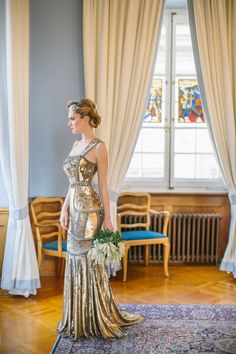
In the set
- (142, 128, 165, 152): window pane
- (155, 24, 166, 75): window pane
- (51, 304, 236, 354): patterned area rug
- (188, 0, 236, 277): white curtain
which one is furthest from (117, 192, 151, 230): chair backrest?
(155, 24, 166, 75): window pane

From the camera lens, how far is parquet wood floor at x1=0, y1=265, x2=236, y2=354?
10.8ft

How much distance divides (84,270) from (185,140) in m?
2.74

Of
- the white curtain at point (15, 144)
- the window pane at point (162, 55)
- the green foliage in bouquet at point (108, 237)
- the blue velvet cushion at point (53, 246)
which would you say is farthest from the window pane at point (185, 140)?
the green foliage in bouquet at point (108, 237)

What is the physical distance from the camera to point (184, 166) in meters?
5.58

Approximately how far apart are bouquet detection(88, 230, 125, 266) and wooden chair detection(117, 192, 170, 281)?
4.83ft

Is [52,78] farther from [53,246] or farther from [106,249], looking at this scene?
[106,249]

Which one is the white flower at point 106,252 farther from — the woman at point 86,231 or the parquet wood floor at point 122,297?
the parquet wood floor at point 122,297

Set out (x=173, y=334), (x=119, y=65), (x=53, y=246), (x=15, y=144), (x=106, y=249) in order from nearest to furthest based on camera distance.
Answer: (x=106, y=249) → (x=173, y=334) → (x=15, y=144) → (x=53, y=246) → (x=119, y=65)

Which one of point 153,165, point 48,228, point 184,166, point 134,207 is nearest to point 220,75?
point 184,166

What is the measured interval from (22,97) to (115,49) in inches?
43.4

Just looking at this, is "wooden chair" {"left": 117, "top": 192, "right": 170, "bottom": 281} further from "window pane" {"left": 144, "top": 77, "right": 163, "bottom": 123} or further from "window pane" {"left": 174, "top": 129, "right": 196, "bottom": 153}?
"window pane" {"left": 144, "top": 77, "right": 163, "bottom": 123}

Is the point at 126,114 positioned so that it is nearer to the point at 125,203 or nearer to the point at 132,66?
the point at 132,66

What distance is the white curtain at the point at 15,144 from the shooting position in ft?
13.5

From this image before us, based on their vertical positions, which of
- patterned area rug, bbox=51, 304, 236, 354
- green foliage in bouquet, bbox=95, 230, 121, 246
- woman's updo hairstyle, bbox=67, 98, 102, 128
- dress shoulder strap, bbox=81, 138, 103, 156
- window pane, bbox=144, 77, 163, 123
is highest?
window pane, bbox=144, 77, 163, 123
